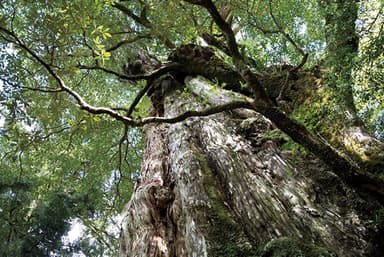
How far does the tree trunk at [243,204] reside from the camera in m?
2.52

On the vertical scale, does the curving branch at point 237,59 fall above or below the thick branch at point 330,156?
above

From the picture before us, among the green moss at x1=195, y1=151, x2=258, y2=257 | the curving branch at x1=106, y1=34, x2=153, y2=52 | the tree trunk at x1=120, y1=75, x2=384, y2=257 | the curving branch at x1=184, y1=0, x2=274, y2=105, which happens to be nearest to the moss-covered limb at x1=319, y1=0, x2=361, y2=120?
the tree trunk at x1=120, y1=75, x2=384, y2=257

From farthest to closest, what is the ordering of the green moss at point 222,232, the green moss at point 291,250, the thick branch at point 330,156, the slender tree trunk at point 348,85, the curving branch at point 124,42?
1. the curving branch at point 124,42
2. the slender tree trunk at point 348,85
3. the thick branch at point 330,156
4. the green moss at point 222,232
5. the green moss at point 291,250

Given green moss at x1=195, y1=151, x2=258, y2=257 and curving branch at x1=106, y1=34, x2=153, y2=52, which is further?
curving branch at x1=106, y1=34, x2=153, y2=52

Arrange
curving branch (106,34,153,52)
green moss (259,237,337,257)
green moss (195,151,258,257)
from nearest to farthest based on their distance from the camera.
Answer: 1. green moss (259,237,337,257)
2. green moss (195,151,258,257)
3. curving branch (106,34,153,52)

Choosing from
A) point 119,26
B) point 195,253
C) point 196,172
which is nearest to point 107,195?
Answer: point 119,26

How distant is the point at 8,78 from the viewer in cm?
415

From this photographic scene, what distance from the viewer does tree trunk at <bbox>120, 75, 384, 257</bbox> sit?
2.52 metres

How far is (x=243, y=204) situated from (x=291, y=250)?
2.95ft

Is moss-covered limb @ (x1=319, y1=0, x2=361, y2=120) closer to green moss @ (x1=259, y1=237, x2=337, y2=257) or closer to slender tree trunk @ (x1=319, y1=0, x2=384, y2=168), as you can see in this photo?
slender tree trunk @ (x1=319, y1=0, x2=384, y2=168)

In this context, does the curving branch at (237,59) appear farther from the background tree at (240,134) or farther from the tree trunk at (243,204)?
the tree trunk at (243,204)

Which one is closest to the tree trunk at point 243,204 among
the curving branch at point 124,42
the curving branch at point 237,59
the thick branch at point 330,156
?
the thick branch at point 330,156

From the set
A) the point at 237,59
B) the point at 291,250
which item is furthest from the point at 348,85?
the point at 291,250

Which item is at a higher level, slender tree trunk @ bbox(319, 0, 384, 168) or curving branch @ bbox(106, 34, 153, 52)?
curving branch @ bbox(106, 34, 153, 52)
